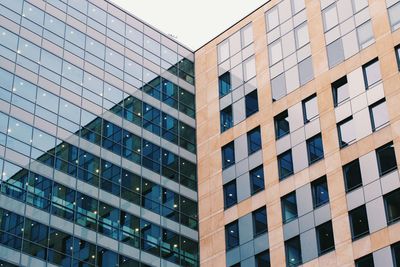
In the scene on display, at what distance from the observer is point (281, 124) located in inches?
2344

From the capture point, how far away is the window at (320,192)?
53.5m

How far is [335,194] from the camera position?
5262cm

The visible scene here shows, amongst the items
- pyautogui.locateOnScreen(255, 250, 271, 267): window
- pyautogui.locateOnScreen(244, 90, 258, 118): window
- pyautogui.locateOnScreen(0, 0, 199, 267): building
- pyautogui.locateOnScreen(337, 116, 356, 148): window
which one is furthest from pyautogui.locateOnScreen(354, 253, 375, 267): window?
pyautogui.locateOnScreen(244, 90, 258, 118): window

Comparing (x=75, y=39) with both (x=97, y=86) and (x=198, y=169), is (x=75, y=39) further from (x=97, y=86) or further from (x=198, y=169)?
(x=198, y=169)

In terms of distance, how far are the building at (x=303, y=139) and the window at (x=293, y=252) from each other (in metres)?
0.07

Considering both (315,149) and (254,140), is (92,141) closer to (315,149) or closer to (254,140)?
(254,140)

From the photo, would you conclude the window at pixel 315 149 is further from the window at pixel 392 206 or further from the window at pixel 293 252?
the window at pixel 392 206

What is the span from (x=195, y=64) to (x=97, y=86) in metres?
12.2

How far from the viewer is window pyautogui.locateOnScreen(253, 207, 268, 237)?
187 ft

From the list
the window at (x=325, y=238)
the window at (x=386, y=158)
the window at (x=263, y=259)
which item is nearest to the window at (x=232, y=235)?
the window at (x=263, y=259)

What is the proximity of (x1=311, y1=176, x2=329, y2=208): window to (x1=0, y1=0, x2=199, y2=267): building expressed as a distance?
449 inches

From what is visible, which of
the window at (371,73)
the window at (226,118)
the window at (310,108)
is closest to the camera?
the window at (371,73)

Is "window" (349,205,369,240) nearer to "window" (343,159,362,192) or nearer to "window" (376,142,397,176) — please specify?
"window" (343,159,362,192)

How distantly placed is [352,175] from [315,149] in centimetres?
422
